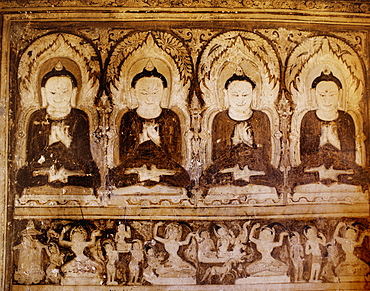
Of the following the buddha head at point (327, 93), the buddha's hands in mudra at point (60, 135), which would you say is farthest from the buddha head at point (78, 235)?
the buddha head at point (327, 93)

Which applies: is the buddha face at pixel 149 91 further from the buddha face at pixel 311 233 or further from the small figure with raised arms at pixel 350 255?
the small figure with raised arms at pixel 350 255

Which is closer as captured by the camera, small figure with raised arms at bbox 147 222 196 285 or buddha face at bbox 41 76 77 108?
small figure with raised arms at bbox 147 222 196 285

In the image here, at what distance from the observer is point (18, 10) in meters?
3.18

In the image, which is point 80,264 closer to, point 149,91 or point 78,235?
point 78,235

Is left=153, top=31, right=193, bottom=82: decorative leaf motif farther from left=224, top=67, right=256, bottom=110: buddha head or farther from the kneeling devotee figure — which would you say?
left=224, top=67, right=256, bottom=110: buddha head

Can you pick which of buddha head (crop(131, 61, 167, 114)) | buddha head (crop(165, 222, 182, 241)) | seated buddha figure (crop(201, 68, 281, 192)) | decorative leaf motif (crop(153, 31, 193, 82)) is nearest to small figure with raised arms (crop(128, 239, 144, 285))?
buddha head (crop(165, 222, 182, 241))

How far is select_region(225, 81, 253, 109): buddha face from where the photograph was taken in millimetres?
3158

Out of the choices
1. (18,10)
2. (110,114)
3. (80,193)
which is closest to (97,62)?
(110,114)

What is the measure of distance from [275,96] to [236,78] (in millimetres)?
354

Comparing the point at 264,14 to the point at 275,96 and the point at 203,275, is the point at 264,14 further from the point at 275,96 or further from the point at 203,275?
the point at 203,275

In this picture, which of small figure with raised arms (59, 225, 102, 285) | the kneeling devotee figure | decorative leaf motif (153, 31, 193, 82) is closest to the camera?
small figure with raised arms (59, 225, 102, 285)

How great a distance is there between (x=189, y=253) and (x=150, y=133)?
994mm

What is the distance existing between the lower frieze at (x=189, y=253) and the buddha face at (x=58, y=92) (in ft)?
3.08

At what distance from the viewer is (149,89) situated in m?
3.14
